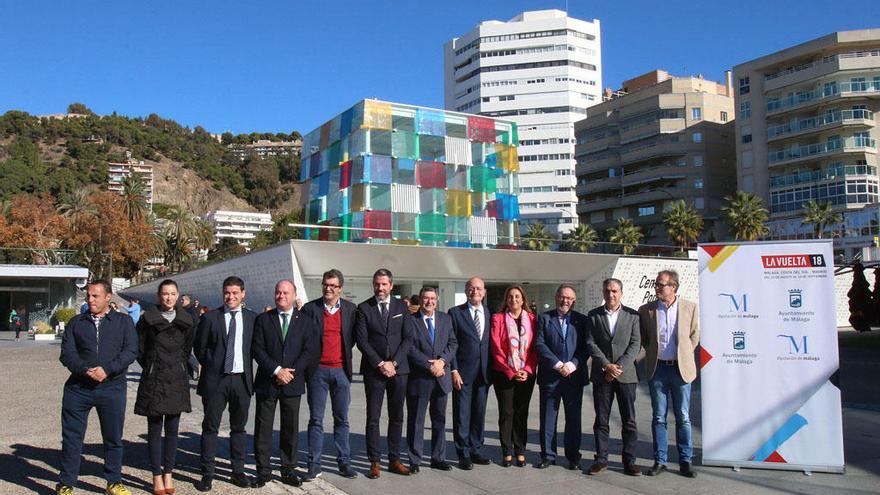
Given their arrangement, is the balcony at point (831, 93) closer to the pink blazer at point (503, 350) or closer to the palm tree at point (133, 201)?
the palm tree at point (133, 201)

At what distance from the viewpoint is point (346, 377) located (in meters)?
6.73

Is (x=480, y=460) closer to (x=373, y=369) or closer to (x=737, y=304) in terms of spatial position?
(x=373, y=369)

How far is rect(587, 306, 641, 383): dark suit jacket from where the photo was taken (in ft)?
22.4

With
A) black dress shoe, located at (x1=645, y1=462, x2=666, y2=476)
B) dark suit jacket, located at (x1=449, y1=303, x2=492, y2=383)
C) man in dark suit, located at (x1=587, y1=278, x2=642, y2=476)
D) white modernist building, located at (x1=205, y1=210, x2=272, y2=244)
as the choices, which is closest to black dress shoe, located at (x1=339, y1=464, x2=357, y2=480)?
dark suit jacket, located at (x1=449, y1=303, x2=492, y2=383)

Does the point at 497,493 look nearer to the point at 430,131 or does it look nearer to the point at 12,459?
the point at 12,459

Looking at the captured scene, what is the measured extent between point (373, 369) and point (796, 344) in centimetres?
386

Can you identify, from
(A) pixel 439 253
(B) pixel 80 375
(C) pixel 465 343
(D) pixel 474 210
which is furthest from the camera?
(D) pixel 474 210

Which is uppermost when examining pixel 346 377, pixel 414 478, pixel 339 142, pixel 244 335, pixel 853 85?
pixel 853 85

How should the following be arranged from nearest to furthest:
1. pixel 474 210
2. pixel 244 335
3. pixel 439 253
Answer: pixel 244 335 < pixel 439 253 < pixel 474 210

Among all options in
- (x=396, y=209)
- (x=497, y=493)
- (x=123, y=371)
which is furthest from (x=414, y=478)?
(x=396, y=209)

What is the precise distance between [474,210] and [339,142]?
8320 millimetres

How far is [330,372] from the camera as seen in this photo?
6672 mm

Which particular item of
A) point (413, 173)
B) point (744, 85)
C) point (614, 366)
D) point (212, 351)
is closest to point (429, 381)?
point (614, 366)

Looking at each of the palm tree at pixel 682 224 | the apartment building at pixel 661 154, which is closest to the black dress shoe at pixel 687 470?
the palm tree at pixel 682 224
